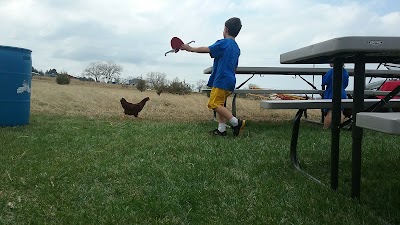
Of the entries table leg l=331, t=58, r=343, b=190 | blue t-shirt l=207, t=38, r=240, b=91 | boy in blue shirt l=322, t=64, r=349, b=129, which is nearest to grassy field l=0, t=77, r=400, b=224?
table leg l=331, t=58, r=343, b=190

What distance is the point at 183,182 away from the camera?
2.75m

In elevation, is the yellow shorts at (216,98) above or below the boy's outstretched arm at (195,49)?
below

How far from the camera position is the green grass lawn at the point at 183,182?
2150 millimetres

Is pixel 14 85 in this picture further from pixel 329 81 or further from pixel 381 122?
pixel 381 122

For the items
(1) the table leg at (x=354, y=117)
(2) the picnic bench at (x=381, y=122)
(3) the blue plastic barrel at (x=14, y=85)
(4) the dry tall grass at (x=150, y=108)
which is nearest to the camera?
(2) the picnic bench at (x=381, y=122)

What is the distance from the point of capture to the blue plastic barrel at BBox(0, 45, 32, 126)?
18.6ft

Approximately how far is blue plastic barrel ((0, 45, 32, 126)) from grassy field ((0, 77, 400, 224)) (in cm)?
127

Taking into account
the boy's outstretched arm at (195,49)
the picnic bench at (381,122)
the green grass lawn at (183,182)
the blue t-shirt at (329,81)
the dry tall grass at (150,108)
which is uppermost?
the boy's outstretched arm at (195,49)

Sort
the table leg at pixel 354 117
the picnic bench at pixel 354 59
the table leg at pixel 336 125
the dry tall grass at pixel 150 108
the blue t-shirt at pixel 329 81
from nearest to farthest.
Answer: the picnic bench at pixel 354 59
the table leg at pixel 354 117
the table leg at pixel 336 125
the blue t-shirt at pixel 329 81
the dry tall grass at pixel 150 108

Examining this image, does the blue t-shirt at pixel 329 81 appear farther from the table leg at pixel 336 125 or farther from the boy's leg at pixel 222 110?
the table leg at pixel 336 125

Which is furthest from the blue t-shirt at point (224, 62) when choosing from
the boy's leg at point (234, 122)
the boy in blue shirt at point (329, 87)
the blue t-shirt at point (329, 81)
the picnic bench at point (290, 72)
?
the blue t-shirt at point (329, 81)

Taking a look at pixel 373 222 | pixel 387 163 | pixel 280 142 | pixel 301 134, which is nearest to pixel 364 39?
pixel 373 222

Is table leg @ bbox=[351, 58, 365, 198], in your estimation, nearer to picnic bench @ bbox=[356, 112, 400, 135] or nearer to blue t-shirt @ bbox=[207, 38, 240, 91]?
picnic bench @ bbox=[356, 112, 400, 135]

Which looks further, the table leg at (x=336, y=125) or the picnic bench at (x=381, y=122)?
the table leg at (x=336, y=125)
